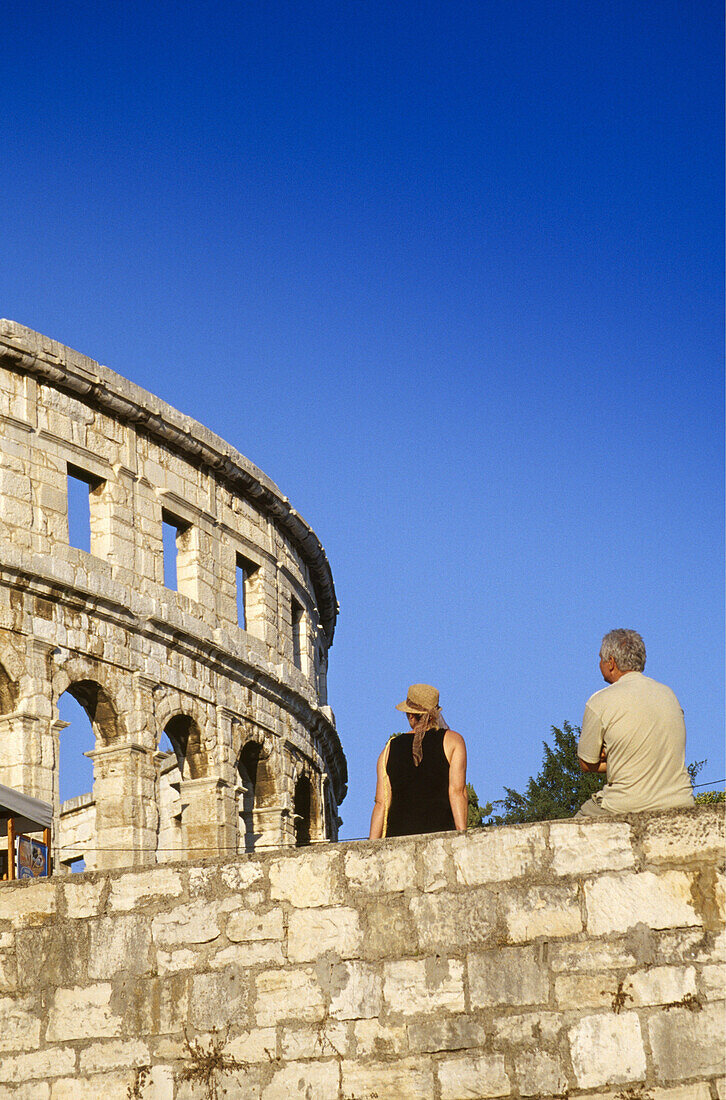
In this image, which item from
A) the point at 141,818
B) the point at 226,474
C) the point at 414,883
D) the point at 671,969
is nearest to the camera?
the point at 671,969

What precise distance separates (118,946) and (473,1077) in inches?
75.6

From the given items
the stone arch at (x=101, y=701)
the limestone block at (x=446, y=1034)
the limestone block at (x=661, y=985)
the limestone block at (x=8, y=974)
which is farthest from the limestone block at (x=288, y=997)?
the stone arch at (x=101, y=701)

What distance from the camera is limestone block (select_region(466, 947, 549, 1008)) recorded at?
6.56 meters

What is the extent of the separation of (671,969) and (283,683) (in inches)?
712

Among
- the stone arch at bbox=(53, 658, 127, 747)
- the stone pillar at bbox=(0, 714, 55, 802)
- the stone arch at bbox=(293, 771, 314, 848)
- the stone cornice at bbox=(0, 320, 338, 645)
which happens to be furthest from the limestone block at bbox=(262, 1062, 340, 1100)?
the stone arch at bbox=(293, 771, 314, 848)

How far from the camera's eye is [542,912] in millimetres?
6645

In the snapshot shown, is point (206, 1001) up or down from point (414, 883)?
down

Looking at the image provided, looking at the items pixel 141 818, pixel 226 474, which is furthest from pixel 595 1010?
pixel 226 474

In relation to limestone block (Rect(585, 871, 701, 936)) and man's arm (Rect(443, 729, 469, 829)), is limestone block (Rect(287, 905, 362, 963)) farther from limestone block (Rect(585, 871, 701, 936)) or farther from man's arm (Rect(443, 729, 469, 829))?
limestone block (Rect(585, 871, 701, 936))

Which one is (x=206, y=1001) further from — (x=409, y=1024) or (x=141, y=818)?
(x=141, y=818)

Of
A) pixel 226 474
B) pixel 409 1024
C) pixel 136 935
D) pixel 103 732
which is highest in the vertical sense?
pixel 226 474

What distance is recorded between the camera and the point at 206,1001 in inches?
274

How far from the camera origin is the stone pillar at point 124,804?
18.9 metres

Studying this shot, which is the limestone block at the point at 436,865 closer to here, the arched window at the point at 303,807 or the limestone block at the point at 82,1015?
the limestone block at the point at 82,1015
